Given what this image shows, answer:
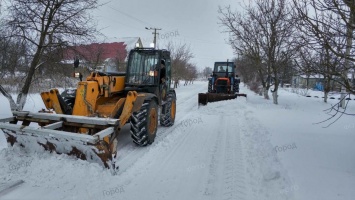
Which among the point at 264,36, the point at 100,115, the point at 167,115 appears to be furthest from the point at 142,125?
the point at 264,36

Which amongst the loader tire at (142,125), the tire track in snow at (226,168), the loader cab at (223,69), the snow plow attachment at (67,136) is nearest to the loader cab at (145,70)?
the loader tire at (142,125)

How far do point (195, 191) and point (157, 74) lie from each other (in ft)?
12.3

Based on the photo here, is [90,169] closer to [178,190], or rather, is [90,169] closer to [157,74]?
[178,190]

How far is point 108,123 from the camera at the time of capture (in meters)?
4.43

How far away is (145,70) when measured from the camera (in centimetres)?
709

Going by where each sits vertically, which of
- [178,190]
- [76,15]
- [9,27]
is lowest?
[178,190]

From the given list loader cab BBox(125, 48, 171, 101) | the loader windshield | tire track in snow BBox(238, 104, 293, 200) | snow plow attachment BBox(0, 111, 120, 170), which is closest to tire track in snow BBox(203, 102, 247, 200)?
tire track in snow BBox(238, 104, 293, 200)

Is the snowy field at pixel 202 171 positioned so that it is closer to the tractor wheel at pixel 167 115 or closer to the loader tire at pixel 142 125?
the loader tire at pixel 142 125

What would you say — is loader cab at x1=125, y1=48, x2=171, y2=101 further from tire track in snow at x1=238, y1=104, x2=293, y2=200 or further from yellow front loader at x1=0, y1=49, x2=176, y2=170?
tire track in snow at x1=238, y1=104, x2=293, y2=200

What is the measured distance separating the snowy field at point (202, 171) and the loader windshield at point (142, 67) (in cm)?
143

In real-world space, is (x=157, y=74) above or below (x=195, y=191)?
above

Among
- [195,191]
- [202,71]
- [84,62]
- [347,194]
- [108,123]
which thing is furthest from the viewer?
[202,71]

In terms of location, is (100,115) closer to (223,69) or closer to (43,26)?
(43,26)

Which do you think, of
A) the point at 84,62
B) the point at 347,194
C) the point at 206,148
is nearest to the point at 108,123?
the point at 206,148
